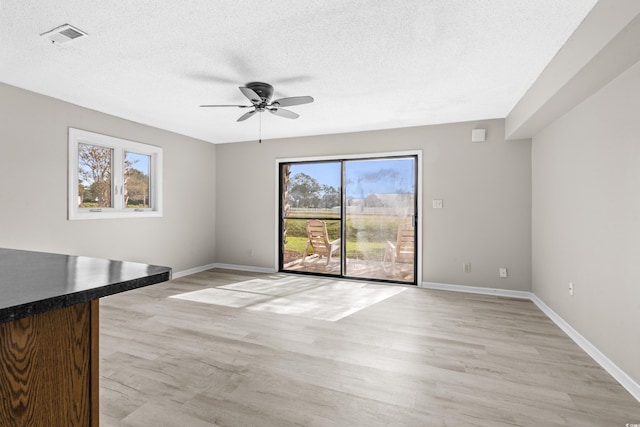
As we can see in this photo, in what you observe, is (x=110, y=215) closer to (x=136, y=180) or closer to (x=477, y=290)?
(x=136, y=180)

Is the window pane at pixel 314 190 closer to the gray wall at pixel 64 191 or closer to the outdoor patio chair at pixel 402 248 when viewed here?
the outdoor patio chair at pixel 402 248

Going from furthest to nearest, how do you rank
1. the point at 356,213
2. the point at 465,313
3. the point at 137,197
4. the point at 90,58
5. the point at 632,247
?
the point at 356,213
the point at 137,197
the point at 465,313
the point at 90,58
the point at 632,247

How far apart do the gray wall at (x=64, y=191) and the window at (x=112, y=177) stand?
93 mm

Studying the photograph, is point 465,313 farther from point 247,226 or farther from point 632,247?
point 247,226

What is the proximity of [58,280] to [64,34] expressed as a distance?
2265 millimetres

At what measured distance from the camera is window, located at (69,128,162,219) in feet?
12.6

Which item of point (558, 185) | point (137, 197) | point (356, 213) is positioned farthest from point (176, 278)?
point (558, 185)

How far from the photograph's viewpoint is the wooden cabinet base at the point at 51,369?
0.78m

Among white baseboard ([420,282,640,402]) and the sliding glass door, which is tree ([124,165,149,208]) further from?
white baseboard ([420,282,640,402])

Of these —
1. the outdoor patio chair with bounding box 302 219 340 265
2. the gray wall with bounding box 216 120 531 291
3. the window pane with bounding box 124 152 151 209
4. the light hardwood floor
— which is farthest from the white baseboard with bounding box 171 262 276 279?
the gray wall with bounding box 216 120 531 291

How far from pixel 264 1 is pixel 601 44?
201 centimetres

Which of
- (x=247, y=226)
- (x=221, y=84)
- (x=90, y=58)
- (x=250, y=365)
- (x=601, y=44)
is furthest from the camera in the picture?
(x=247, y=226)

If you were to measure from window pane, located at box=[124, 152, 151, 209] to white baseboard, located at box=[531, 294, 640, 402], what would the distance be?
18.1 feet

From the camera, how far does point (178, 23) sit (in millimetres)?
2139
